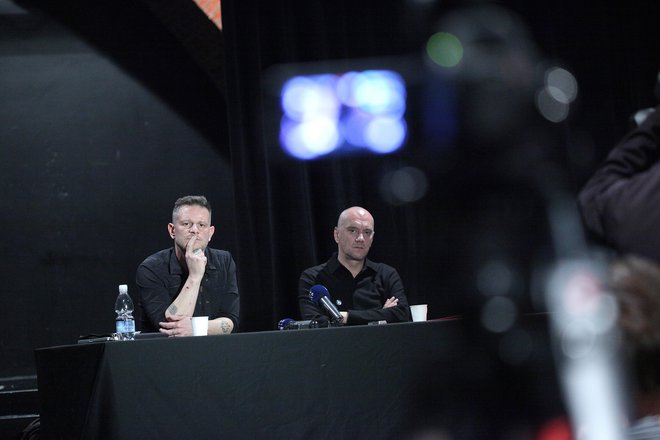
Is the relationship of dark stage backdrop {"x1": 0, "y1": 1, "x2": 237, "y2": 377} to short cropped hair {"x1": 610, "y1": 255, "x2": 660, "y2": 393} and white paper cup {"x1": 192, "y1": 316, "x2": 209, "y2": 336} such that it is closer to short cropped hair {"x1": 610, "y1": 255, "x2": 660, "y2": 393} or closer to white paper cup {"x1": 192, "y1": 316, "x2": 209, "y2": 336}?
white paper cup {"x1": 192, "y1": 316, "x2": 209, "y2": 336}

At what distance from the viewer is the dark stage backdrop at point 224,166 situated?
4.62 metres

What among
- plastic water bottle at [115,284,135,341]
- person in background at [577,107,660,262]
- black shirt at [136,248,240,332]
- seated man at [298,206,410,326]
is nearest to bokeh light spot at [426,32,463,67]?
seated man at [298,206,410,326]

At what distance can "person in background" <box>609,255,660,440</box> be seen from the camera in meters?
0.95

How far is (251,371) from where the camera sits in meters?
2.31

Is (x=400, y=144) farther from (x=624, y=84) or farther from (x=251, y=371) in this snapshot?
(x=251, y=371)

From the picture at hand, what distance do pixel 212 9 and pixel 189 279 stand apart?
2180 millimetres

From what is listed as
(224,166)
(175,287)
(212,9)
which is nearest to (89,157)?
(224,166)

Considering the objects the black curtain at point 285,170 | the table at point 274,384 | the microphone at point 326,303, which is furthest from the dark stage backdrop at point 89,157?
the table at point 274,384

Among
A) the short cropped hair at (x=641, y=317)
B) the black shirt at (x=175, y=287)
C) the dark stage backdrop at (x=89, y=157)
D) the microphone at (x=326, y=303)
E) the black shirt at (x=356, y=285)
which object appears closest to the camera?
Result: the short cropped hair at (x=641, y=317)

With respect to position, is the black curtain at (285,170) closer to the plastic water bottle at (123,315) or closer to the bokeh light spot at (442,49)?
the bokeh light spot at (442,49)

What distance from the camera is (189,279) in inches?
123

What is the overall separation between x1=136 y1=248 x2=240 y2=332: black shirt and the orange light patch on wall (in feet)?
5.95

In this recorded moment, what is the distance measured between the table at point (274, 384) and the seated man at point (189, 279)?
726 mm

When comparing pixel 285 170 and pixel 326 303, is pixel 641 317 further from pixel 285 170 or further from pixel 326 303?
pixel 285 170
